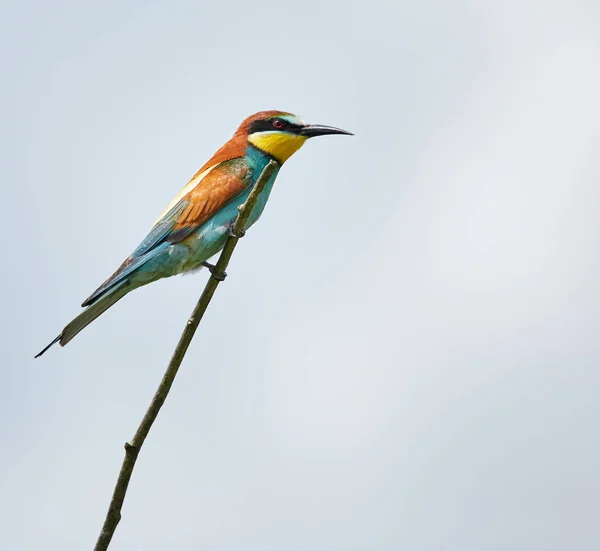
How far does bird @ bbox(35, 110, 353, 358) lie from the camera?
16.8 feet

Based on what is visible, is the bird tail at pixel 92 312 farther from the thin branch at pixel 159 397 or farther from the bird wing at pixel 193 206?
the thin branch at pixel 159 397

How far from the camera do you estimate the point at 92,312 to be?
4863mm

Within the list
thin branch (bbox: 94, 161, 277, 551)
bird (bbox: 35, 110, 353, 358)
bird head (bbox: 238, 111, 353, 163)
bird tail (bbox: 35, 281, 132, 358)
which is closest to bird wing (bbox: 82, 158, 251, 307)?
bird (bbox: 35, 110, 353, 358)

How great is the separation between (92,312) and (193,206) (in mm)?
913

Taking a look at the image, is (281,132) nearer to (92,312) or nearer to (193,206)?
(193,206)

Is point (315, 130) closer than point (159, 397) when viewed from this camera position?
No

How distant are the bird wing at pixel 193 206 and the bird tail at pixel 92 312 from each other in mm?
122

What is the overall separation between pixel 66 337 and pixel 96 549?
1871 millimetres

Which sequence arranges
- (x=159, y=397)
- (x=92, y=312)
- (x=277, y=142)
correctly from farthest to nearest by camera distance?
(x=277, y=142) → (x=92, y=312) → (x=159, y=397)

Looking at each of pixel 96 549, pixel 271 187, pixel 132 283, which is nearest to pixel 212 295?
pixel 96 549

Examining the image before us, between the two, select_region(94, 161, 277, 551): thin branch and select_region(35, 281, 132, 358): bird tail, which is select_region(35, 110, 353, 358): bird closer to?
select_region(35, 281, 132, 358): bird tail

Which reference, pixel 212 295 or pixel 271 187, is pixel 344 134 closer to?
pixel 271 187

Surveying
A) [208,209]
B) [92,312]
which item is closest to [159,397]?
[92,312]

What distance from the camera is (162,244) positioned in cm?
530
